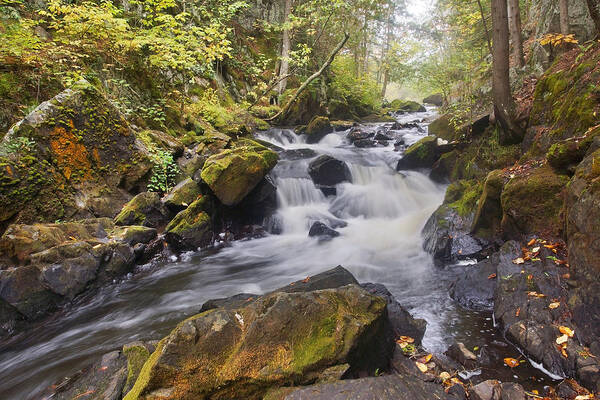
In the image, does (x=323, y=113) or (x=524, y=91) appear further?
(x=323, y=113)

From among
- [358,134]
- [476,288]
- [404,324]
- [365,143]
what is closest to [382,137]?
[358,134]

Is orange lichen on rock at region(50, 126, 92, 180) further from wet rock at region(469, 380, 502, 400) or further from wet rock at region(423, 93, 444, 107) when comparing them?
wet rock at region(423, 93, 444, 107)

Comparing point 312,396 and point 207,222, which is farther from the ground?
point 207,222

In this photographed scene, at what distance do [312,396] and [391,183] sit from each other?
31.7 feet

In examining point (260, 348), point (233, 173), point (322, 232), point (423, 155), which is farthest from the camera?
point (423, 155)

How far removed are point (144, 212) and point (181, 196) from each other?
0.92 metres

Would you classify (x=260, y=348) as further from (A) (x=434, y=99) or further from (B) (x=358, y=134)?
(A) (x=434, y=99)

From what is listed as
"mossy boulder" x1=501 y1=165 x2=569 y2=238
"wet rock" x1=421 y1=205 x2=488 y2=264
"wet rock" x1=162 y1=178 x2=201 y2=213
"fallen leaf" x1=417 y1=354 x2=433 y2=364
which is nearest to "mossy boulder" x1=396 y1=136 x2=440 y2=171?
"wet rock" x1=421 y1=205 x2=488 y2=264

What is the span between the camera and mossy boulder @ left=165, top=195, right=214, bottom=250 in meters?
7.29

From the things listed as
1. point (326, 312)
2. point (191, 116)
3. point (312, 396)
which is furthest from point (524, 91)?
point (191, 116)

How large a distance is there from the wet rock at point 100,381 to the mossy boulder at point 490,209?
608 cm

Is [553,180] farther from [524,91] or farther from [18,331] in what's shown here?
[18,331]

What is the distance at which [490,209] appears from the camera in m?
5.75

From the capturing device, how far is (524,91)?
25.5 ft
